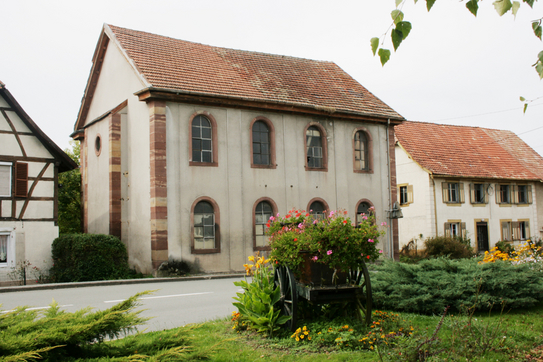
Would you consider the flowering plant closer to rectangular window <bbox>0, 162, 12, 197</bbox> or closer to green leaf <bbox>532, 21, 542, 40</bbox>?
green leaf <bbox>532, 21, 542, 40</bbox>

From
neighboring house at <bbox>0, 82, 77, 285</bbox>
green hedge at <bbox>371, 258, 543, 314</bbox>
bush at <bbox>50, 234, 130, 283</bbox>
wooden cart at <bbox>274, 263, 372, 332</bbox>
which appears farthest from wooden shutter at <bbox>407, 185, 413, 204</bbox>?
wooden cart at <bbox>274, 263, 372, 332</bbox>

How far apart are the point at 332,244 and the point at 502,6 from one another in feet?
12.1

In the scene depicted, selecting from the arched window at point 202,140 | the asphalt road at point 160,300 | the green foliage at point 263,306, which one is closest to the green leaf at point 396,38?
the green foliage at point 263,306

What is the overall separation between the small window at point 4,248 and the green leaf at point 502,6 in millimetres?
17646

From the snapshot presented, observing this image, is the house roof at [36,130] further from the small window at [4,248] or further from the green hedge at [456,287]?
the green hedge at [456,287]

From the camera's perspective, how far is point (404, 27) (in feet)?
12.1

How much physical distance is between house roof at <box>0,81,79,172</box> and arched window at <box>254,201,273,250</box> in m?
7.19

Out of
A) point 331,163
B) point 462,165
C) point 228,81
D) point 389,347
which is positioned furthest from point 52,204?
point 462,165

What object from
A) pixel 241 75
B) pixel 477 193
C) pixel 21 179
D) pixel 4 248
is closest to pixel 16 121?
pixel 21 179

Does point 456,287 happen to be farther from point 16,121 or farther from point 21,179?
point 16,121

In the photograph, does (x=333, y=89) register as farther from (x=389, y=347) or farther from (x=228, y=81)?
(x=389, y=347)

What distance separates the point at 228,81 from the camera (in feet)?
68.5

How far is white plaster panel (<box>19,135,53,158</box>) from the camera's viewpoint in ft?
60.5

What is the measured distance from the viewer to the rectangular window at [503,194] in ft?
112
